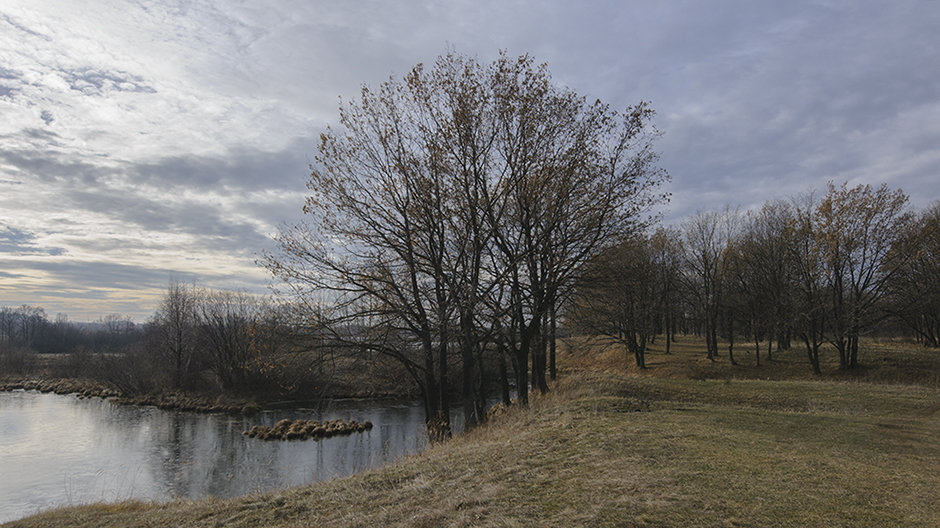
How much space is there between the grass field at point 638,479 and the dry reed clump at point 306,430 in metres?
15.1

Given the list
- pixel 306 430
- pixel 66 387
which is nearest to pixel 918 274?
pixel 306 430

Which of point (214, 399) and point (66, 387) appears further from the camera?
point (66, 387)

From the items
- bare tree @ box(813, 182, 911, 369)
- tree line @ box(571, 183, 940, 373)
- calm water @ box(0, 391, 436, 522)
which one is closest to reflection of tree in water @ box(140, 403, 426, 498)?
calm water @ box(0, 391, 436, 522)

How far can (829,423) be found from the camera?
1034 cm

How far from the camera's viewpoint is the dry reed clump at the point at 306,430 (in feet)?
81.9

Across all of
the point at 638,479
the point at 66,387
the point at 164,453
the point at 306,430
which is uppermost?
the point at 638,479

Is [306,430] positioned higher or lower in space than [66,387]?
higher

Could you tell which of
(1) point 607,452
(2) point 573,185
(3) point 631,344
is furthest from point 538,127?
(3) point 631,344

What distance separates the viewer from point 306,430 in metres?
25.4

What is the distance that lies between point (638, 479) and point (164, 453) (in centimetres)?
2341

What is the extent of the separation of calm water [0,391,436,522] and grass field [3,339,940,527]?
2898mm

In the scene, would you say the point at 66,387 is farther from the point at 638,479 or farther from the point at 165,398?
the point at 638,479

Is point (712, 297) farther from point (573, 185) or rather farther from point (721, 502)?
point (721, 502)

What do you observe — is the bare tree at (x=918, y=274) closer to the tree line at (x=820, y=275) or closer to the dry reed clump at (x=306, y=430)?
the tree line at (x=820, y=275)
